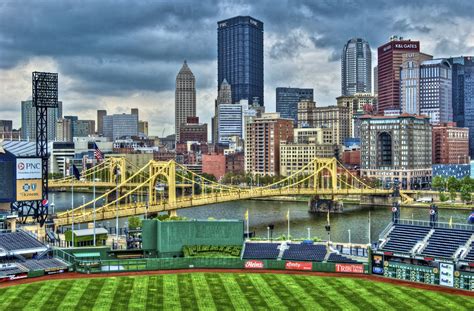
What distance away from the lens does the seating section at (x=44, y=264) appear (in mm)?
53003

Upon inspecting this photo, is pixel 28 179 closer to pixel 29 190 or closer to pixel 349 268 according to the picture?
pixel 29 190

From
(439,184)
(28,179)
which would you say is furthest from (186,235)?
(439,184)

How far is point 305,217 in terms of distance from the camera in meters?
117

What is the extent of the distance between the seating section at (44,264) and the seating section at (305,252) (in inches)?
787

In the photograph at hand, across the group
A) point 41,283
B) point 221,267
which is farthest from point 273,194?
point 41,283

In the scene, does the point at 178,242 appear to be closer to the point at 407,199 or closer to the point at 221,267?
the point at 221,267

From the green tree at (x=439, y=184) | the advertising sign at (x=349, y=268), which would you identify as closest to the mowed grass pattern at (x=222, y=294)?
the advertising sign at (x=349, y=268)

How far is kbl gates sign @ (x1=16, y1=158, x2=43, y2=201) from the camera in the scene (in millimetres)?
67125

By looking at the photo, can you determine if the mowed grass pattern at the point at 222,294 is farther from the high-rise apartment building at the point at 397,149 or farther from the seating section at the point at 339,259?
the high-rise apartment building at the point at 397,149

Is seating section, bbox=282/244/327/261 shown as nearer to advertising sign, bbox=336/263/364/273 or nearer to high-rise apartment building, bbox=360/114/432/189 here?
advertising sign, bbox=336/263/364/273

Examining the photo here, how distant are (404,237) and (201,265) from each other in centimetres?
1827

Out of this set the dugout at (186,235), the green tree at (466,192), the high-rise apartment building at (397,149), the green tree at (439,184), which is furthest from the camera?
the high-rise apartment building at (397,149)

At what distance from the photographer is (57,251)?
187 ft

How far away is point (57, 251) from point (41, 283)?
7.38 m
